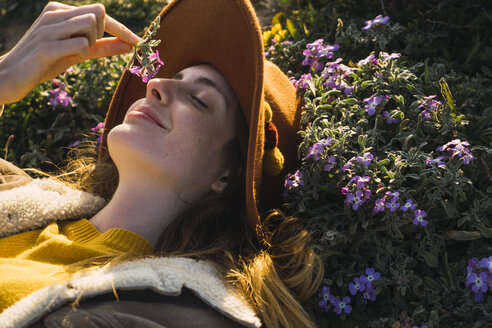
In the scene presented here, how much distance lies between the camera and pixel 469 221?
2168 mm

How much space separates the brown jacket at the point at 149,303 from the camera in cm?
182

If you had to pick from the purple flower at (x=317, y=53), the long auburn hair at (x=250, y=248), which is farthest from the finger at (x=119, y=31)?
the purple flower at (x=317, y=53)

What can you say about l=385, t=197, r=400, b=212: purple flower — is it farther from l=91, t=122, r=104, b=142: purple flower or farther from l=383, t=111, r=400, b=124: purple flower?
l=91, t=122, r=104, b=142: purple flower

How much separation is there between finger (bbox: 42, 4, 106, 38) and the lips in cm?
36

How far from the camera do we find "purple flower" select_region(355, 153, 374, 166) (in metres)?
2.19

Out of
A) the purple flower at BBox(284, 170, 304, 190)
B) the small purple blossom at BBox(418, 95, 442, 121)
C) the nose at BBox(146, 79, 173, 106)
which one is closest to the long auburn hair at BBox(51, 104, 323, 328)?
the purple flower at BBox(284, 170, 304, 190)

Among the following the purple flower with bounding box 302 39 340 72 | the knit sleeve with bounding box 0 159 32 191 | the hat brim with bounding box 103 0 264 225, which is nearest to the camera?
the hat brim with bounding box 103 0 264 225

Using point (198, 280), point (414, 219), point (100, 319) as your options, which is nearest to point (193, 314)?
point (198, 280)

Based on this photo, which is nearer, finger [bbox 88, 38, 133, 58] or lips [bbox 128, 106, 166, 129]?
lips [bbox 128, 106, 166, 129]

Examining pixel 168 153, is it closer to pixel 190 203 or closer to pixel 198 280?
pixel 190 203

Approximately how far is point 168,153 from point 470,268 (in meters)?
1.33

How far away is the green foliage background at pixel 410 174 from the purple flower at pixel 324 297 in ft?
0.14

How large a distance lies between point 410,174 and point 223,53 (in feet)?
3.26

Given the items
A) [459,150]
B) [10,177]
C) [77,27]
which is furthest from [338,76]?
[10,177]
